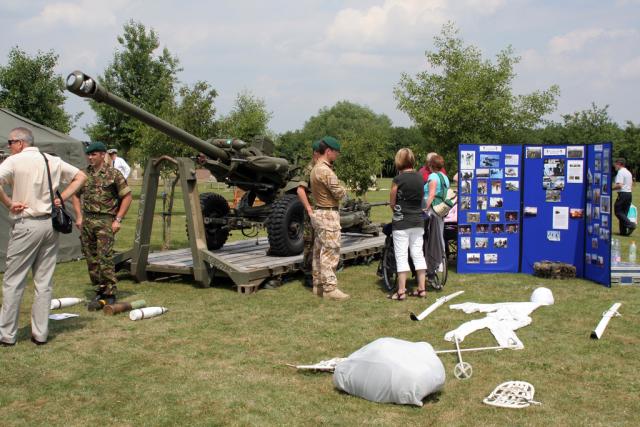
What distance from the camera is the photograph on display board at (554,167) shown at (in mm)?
9391

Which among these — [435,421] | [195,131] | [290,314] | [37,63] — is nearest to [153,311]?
[290,314]

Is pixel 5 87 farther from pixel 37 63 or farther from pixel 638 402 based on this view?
pixel 638 402

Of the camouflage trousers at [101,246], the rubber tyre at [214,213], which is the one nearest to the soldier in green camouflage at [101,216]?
the camouflage trousers at [101,246]

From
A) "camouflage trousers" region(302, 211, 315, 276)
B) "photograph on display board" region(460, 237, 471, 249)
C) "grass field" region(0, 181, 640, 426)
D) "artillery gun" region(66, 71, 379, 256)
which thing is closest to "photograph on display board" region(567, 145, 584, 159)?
"photograph on display board" region(460, 237, 471, 249)

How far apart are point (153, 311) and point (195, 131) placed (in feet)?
54.3

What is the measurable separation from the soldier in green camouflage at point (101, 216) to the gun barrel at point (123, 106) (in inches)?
22.3

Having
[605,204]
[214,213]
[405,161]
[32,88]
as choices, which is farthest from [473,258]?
[32,88]

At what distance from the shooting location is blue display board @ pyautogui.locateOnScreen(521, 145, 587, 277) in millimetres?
9312

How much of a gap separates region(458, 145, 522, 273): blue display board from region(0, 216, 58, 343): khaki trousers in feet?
19.1

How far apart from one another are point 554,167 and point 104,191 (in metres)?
6.25

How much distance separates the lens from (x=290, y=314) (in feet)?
23.2

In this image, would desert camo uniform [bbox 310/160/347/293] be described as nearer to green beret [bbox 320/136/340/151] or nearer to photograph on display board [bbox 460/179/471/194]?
green beret [bbox 320/136/340/151]

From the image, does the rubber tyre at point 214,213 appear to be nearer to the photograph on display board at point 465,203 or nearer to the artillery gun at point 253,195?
the artillery gun at point 253,195

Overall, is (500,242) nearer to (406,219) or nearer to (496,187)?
(496,187)
